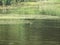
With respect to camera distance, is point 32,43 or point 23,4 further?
point 23,4

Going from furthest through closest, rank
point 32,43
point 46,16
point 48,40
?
1. point 46,16
2. point 48,40
3. point 32,43

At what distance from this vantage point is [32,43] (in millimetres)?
7684

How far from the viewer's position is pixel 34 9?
566 inches

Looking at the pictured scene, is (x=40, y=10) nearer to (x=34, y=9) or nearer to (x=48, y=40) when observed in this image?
(x=34, y=9)

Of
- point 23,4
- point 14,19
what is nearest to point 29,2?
point 23,4

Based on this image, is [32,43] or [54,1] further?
[54,1]

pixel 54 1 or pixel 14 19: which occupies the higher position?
pixel 54 1

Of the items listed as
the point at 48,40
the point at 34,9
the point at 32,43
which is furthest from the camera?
the point at 34,9

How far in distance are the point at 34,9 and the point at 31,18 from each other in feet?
3.12

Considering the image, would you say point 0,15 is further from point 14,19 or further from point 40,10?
point 40,10

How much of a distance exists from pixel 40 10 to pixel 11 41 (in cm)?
665

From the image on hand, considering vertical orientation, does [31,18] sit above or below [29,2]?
below

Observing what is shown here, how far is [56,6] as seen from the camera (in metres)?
14.6

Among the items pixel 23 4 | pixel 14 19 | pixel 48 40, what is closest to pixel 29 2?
pixel 23 4
